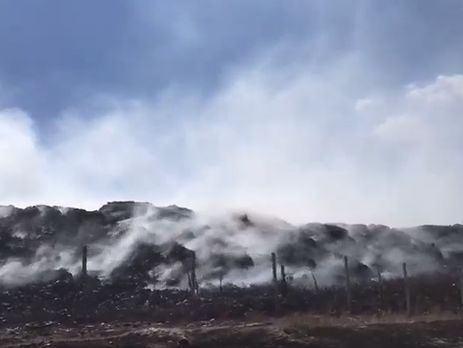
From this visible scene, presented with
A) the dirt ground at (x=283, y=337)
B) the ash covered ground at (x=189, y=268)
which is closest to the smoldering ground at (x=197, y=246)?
the ash covered ground at (x=189, y=268)

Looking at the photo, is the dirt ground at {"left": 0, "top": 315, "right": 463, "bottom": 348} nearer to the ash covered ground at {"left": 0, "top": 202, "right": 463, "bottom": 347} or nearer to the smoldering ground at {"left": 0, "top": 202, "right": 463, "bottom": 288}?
the ash covered ground at {"left": 0, "top": 202, "right": 463, "bottom": 347}

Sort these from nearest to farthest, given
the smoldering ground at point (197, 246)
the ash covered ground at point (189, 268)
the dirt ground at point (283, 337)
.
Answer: the dirt ground at point (283, 337)
the ash covered ground at point (189, 268)
the smoldering ground at point (197, 246)

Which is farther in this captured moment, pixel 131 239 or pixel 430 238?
pixel 430 238

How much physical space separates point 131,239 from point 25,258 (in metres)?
11.0

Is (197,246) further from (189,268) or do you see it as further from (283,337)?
(283,337)

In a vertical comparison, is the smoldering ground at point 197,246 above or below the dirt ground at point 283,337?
above

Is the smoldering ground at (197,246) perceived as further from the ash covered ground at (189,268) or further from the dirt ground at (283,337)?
the dirt ground at (283,337)

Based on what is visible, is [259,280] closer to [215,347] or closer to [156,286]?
[156,286]

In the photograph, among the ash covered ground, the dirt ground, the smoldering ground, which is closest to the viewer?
the dirt ground

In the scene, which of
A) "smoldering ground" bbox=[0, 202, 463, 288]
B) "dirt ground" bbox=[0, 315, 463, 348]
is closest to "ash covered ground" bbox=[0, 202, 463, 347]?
"smoldering ground" bbox=[0, 202, 463, 288]

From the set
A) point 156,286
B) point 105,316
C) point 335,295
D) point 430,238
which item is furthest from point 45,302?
point 430,238

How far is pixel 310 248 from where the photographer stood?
70.9m

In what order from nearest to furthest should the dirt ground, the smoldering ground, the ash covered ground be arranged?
1. the dirt ground
2. the ash covered ground
3. the smoldering ground

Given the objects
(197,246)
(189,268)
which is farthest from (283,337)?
(197,246)
